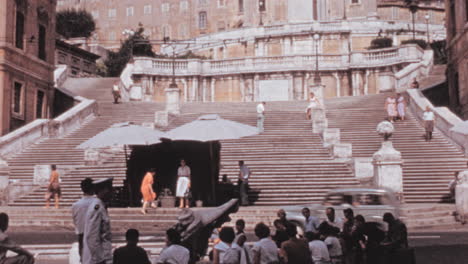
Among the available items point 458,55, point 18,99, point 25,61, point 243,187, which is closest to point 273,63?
point 458,55

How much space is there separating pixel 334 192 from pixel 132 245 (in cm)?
860

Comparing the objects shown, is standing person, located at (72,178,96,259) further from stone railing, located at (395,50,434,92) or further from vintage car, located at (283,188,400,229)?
stone railing, located at (395,50,434,92)

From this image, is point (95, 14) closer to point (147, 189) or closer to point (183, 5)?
point (183, 5)

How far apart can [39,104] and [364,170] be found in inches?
835

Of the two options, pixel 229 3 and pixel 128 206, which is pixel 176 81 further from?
pixel 229 3

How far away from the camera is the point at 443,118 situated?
25.4 meters

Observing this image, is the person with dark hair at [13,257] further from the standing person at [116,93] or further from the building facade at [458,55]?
the standing person at [116,93]

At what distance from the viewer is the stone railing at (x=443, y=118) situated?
2330cm

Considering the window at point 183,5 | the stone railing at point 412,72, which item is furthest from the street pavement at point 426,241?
the window at point 183,5

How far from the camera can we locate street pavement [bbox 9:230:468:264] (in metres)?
11.5

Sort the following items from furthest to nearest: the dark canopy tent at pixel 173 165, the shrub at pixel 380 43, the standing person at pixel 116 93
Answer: the shrub at pixel 380 43 → the standing person at pixel 116 93 → the dark canopy tent at pixel 173 165

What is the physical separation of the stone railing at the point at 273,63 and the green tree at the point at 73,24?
39074mm

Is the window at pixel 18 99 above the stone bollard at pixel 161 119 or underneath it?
above

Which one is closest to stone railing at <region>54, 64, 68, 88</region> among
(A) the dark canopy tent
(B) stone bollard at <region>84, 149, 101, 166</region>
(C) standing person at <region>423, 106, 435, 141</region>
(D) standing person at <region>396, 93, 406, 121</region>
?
(B) stone bollard at <region>84, 149, 101, 166</region>
